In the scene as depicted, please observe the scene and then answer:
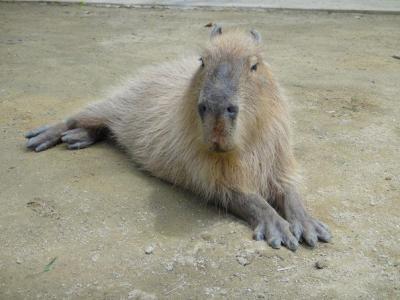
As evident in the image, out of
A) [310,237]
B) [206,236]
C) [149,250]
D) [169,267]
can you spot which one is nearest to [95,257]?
[149,250]

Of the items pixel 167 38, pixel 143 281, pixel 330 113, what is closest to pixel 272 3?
pixel 167 38

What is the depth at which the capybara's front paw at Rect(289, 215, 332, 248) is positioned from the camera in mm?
2746

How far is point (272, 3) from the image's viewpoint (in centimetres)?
807

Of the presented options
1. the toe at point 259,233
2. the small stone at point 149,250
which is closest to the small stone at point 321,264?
the toe at point 259,233

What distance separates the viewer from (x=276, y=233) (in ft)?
9.05

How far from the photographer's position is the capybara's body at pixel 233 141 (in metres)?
2.65

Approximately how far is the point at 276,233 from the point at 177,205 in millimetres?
598

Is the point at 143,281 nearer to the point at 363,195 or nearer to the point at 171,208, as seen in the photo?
the point at 171,208

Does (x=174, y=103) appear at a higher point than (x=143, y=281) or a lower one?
higher

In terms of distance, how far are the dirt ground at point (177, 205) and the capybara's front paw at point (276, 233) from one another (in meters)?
0.04

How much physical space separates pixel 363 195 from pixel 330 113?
1.28 metres

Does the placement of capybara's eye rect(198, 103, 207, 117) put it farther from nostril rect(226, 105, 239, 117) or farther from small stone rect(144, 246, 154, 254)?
small stone rect(144, 246, 154, 254)

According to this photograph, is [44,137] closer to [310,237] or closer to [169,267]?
[169,267]

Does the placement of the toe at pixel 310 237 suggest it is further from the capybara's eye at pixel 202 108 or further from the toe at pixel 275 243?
the capybara's eye at pixel 202 108
